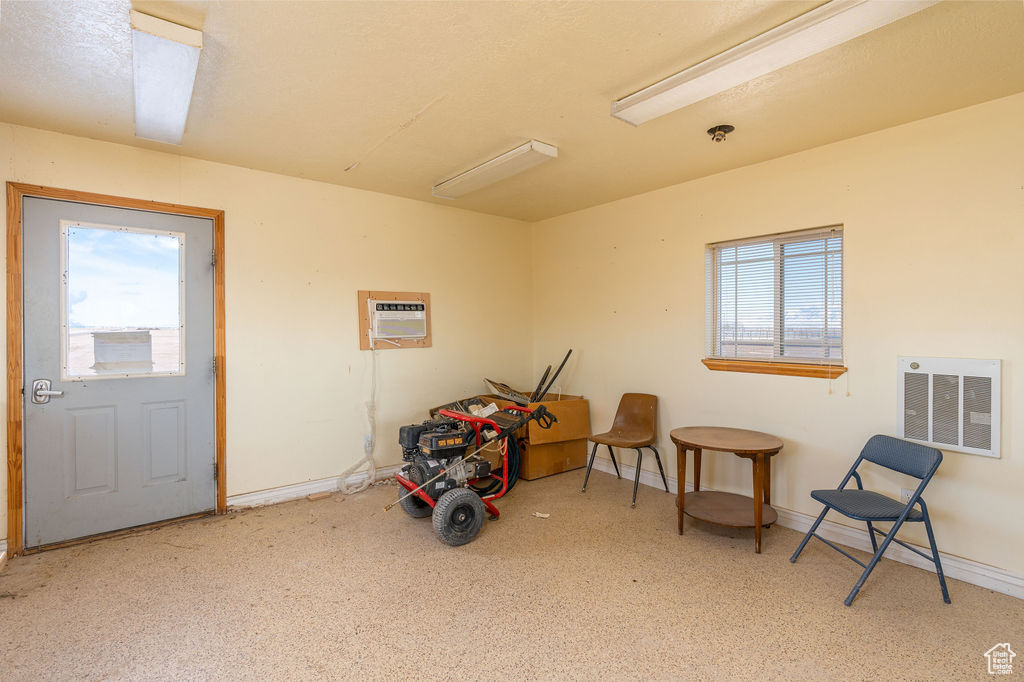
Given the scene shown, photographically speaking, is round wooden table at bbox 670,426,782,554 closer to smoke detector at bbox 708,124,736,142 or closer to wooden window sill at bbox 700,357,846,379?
A: wooden window sill at bbox 700,357,846,379

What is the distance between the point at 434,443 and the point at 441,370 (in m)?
1.48

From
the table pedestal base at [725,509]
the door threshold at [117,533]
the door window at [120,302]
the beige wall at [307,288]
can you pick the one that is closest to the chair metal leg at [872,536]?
the table pedestal base at [725,509]

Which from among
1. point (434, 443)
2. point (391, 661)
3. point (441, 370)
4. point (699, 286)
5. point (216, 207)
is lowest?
point (391, 661)

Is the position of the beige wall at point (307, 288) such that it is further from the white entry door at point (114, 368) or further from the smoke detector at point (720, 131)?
the smoke detector at point (720, 131)

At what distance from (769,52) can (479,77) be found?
1.22 metres

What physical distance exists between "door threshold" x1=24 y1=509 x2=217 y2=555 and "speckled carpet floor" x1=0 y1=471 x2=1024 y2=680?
0.24 ft

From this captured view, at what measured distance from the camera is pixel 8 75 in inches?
84.4

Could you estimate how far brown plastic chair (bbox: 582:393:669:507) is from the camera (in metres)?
3.65

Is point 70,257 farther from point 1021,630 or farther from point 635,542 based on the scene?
point 1021,630

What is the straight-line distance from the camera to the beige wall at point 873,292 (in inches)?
93.4

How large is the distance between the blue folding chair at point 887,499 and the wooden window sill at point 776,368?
1.47ft

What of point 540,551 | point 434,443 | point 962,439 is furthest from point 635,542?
point 962,439

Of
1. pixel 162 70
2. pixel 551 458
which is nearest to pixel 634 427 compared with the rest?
pixel 551 458

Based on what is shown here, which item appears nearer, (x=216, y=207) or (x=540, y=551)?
(x=540, y=551)
